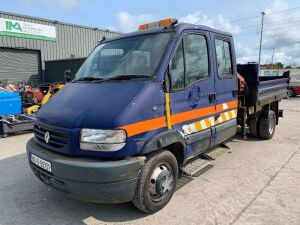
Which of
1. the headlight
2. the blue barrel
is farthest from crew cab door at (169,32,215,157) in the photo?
the blue barrel

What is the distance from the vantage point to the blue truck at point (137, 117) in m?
3.12

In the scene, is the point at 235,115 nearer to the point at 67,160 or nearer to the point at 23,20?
the point at 67,160

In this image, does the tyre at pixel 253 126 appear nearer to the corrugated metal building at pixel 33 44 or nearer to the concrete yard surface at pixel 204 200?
the concrete yard surface at pixel 204 200

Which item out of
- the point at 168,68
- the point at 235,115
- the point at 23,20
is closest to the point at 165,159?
the point at 168,68

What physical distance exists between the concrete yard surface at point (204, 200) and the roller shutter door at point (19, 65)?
39.5 ft

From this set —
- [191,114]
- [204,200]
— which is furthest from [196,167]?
[191,114]

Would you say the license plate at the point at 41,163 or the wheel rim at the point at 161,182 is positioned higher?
the license plate at the point at 41,163

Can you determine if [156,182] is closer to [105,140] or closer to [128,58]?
[105,140]

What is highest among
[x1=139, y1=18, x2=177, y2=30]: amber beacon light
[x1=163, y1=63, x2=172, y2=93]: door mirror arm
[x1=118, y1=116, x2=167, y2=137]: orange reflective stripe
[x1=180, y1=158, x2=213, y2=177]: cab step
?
[x1=139, y1=18, x2=177, y2=30]: amber beacon light

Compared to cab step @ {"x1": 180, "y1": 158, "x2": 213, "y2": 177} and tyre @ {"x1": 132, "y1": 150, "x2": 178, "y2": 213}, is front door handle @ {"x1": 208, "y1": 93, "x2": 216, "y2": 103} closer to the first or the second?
cab step @ {"x1": 180, "y1": 158, "x2": 213, "y2": 177}

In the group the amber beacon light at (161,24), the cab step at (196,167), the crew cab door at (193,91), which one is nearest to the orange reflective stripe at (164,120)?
the crew cab door at (193,91)

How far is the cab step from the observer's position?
4.59 metres

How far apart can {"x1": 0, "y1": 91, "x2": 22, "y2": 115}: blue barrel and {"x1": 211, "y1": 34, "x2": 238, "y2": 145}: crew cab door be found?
6.06 metres

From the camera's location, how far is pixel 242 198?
403 centimetres
